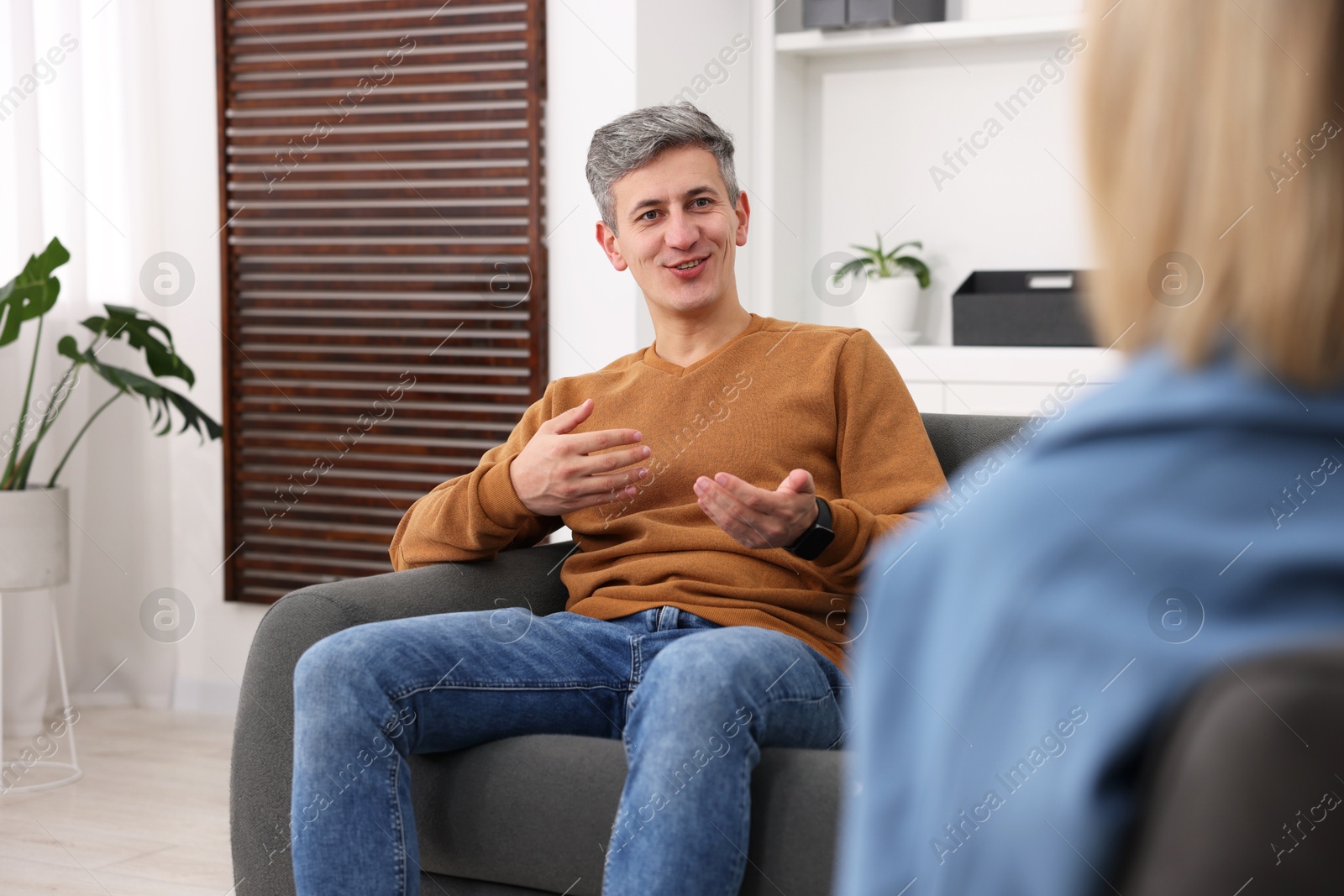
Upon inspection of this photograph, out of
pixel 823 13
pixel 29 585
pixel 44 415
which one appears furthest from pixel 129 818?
pixel 823 13

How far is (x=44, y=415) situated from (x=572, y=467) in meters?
2.12

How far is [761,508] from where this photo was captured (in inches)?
60.2

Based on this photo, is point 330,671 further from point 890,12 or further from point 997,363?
point 890,12

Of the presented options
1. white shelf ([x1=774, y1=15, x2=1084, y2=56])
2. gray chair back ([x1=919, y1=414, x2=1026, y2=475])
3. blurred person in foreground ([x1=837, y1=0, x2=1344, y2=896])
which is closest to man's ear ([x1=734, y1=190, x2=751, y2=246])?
gray chair back ([x1=919, y1=414, x2=1026, y2=475])

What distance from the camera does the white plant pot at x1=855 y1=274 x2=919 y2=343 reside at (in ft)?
11.6

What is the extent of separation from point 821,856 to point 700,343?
842mm

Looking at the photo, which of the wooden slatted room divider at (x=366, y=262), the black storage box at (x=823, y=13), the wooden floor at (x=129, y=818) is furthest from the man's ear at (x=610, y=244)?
the black storage box at (x=823, y=13)

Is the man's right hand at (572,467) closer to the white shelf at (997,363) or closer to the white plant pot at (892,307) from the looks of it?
the white shelf at (997,363)

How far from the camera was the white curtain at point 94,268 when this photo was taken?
3.34 m

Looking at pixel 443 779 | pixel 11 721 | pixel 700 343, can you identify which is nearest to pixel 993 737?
pixel 443 779

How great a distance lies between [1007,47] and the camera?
3531 millimetres

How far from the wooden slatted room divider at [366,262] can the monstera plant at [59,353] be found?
31 cm

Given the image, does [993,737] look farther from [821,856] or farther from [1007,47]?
[1007,47]

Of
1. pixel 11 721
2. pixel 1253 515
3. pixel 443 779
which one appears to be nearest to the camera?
pixel 1253 515
